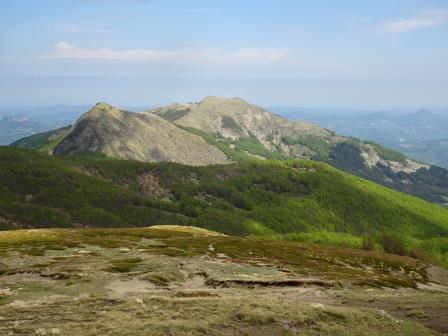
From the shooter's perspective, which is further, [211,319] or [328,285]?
[328,285]

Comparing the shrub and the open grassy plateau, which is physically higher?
the open grassy plateau

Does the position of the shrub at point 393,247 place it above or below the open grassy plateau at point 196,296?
below

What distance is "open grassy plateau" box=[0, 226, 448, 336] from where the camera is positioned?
→ 98.7 ft

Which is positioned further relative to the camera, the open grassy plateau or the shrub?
the shrub

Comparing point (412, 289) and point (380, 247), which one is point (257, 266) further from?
point (380, 247)

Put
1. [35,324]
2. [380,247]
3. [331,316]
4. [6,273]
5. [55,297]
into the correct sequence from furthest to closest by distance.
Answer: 1. [380,247]
2. [6,273]
3. [55,297]
4. [331,316]
5. [35,324]

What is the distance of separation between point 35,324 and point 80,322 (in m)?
2.72

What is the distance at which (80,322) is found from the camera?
29.5 meters

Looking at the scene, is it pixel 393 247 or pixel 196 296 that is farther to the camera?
pixel 393 247

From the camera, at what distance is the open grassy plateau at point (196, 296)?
30.1 metres

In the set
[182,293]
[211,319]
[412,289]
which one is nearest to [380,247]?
[412,289]

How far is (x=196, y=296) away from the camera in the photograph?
142 feet

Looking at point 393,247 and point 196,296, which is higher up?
point 196,296

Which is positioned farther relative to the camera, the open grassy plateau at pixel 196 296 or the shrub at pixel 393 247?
the shrub at pixel 393 247
